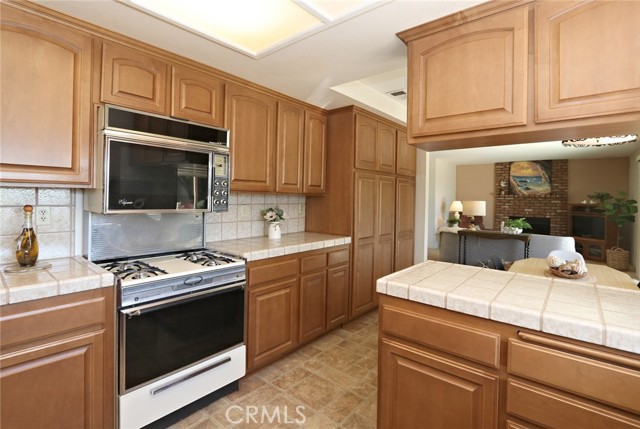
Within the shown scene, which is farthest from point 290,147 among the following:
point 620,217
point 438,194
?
point 620,217

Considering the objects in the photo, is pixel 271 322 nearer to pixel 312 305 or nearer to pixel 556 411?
pixel 312 305

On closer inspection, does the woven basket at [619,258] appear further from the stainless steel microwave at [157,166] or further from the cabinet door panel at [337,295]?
the stainless steel microwave at [157,166]

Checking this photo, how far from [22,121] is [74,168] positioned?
296mm

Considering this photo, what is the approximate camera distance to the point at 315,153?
10.3 feet

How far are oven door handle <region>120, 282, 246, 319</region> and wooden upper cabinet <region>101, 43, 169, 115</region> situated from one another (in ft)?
3.90

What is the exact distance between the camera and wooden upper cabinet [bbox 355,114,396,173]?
10.5 ft

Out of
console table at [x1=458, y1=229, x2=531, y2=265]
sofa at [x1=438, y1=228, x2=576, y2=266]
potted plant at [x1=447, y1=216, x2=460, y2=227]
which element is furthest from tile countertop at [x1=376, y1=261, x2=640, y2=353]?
potted plant at [x1=447, y1=216, x2=460, y2=227]

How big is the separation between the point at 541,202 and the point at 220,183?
883 centimetres

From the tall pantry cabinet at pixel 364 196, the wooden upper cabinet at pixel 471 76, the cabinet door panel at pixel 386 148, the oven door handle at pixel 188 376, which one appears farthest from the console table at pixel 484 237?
the oven door handle at pixel 188 376

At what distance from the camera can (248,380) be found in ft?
7.41

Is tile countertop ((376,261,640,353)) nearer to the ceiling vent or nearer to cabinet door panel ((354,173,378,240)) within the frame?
cabinet door panel ((354,173,378,240))

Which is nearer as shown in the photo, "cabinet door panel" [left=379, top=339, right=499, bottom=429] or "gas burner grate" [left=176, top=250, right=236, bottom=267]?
"cabinet door panel" [left=379, top=339, right=499, bottom=429]

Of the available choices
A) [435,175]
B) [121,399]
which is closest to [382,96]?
[121,399]

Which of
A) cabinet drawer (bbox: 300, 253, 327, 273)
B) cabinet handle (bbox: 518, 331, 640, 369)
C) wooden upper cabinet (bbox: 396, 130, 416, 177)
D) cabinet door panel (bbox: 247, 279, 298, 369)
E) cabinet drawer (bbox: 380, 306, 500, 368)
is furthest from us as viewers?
wooden upper cabinet (bbox: 396, 130, 416, 177)
